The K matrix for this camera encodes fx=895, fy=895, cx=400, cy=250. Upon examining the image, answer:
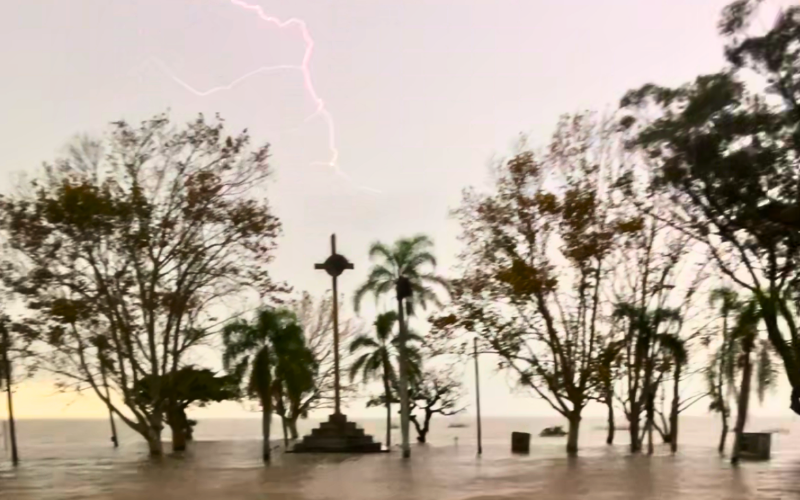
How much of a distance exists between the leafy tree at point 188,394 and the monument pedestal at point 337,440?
192 inches

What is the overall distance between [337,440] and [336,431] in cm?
51

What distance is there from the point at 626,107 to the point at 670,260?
7766 millimetres

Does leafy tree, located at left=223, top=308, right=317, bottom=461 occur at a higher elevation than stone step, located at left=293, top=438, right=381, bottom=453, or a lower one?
higher

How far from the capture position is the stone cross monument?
3294cm

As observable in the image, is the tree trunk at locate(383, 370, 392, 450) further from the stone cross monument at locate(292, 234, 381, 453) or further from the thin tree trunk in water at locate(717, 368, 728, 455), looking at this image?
the thin tree trunk in water at locate(717, 368, 728, 455)

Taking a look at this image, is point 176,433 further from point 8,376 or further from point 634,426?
point 634,426

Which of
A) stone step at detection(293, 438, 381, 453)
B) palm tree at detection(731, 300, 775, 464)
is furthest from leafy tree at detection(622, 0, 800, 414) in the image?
stone step at detection(293, 438, 381, 453)

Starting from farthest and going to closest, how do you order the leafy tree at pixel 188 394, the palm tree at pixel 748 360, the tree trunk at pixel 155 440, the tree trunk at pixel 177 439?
the tree trunk at pixel 177 439 → the leafy tree at pixel 188 394 → the tree trunk at pixel 155 440 → the palm tree at pixel 748 360

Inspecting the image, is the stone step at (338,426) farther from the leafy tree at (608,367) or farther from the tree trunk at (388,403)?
the leafy tree at (608,367)

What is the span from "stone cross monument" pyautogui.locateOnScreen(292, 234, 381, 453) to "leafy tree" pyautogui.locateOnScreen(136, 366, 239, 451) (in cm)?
502

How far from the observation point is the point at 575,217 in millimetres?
29703

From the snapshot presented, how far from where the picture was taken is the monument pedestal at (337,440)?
33312 mm

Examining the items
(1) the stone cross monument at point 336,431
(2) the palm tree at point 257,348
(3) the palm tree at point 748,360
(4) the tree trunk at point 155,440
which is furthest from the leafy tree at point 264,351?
(3) the palm tree at point 748,360

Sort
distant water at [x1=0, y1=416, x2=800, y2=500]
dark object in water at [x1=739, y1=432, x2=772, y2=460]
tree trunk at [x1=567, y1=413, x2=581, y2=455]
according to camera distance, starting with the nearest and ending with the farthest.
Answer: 1. distant water at [x1=0, y1=416, x2=800, y2=500]
2. dark object in water at [x1=739, y1=432, x2=772, y2=460]
3. tree trunk at [x1=567, y1=413, x2=581, y2=455]
